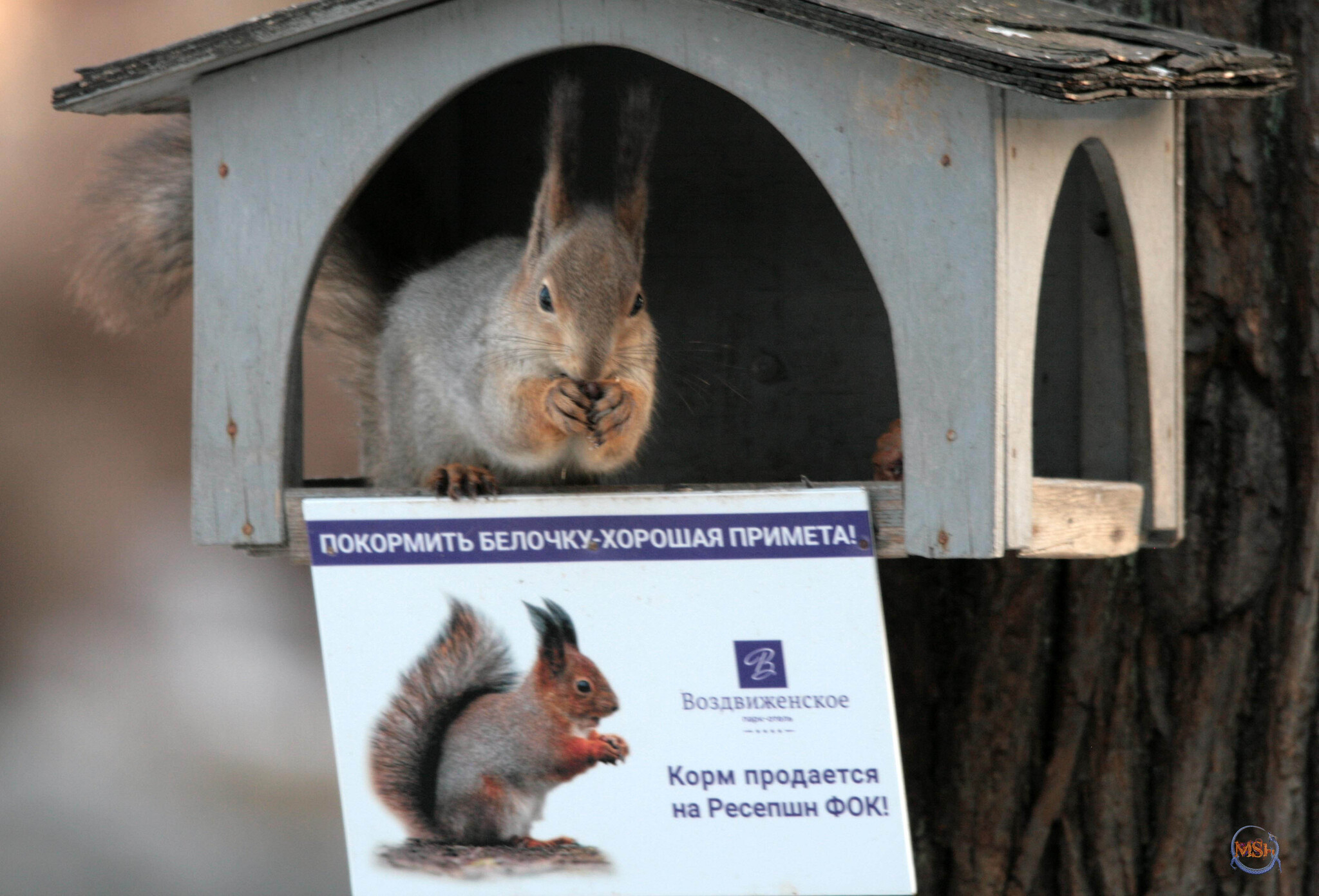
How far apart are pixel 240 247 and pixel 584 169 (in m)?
0.73

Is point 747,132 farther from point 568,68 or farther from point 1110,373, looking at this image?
point 1110,373

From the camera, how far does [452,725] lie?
159cm

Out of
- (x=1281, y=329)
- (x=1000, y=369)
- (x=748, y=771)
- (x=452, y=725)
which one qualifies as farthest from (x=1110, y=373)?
(x=452, y=725)

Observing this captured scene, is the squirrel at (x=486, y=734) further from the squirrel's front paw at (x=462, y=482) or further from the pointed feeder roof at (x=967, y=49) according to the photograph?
the pointed feeder roof at (x=967, y=49)

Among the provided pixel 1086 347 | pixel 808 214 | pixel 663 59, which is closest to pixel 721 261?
pixel 808 214

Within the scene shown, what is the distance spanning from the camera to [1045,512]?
1455mm

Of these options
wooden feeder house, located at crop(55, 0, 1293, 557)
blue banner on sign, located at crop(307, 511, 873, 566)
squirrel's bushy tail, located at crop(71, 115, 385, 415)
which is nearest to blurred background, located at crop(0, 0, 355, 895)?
squirrel's bushy tail, located at crop(71, 115, 385, 415)

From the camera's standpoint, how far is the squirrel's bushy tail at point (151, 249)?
199 cm

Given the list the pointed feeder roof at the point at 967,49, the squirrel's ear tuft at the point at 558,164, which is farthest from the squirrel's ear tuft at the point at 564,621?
the pointed feeder roof at the point at 967,49

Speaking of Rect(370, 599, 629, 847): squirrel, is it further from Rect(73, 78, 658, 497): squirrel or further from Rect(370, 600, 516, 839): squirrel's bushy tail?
Rect(73, 78, 658, 497): squirrel

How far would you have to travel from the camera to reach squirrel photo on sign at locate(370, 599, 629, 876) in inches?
60.9

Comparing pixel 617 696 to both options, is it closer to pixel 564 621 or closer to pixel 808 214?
pixel 564 621

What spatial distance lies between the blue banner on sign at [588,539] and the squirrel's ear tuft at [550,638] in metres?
0.06

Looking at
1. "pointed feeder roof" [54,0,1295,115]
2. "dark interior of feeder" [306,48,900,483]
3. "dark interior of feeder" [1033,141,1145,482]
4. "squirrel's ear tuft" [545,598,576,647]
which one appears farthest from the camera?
"dark interior of feeder" [306,48,900,483]
